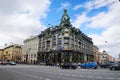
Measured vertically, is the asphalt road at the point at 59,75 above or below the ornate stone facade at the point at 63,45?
below

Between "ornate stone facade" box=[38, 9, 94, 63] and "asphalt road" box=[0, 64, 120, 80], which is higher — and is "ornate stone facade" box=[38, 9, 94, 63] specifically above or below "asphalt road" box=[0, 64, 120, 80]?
above

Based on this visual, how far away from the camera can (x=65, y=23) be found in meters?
79.4

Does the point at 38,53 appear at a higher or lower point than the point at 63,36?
lower

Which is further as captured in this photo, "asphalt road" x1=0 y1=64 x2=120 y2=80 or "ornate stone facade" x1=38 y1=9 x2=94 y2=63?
"ornate stone facade" x1=38 y1=9 x2=94 y2=63

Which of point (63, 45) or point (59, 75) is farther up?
point (63, 45)

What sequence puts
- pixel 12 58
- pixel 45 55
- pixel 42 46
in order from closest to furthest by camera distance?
pixel 45 55
pixel 42 46
pixel 12 58

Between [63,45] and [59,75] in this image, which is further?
[63,45]

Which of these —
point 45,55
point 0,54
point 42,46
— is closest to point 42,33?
point 42,46

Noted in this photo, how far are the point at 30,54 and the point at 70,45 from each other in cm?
3690

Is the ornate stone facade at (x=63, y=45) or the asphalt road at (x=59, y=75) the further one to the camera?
the ornate stone facade at (x=63, y=45)

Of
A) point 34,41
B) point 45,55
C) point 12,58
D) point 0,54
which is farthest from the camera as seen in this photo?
point 0,54

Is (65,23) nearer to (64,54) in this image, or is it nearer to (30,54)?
(64,54)

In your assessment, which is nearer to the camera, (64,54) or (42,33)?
(64,54)

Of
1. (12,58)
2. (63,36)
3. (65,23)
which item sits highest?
(65,23)
